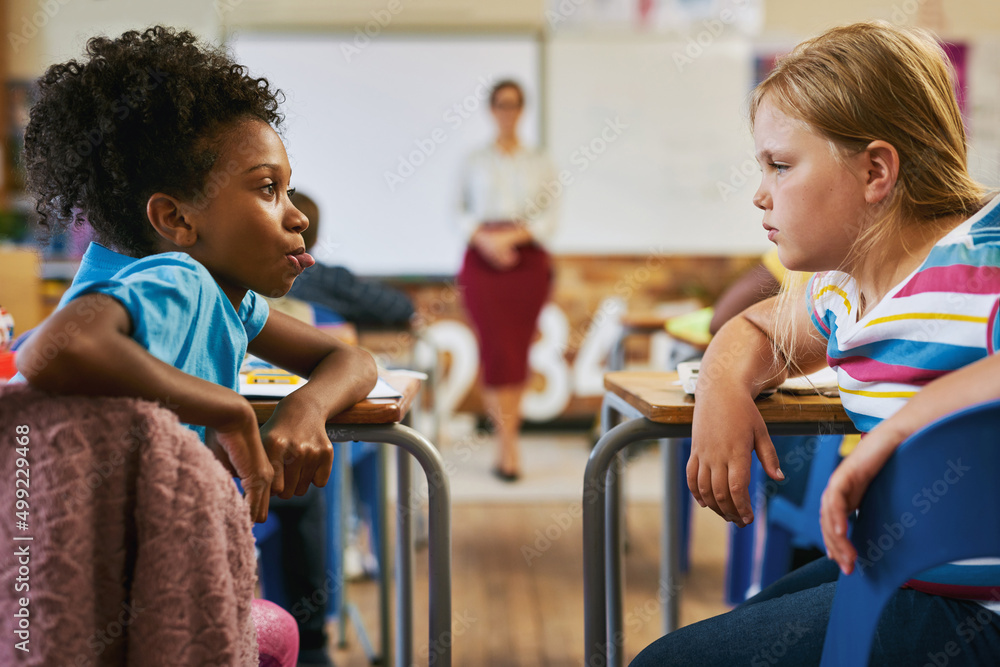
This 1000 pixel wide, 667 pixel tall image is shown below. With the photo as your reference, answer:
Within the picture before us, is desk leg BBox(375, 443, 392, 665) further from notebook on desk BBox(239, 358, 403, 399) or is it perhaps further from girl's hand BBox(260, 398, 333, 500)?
girl's hand BBox(260, 398, 333, 500)

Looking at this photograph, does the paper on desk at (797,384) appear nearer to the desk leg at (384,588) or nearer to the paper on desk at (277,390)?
the paper on desk at (277,390)

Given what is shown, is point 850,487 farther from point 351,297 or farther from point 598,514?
point 351,297

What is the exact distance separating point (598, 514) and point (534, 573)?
1.52m

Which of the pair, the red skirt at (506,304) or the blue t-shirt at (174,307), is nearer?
the blue t-shirt at (174,307)

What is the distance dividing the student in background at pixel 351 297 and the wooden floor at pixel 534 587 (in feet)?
2.48

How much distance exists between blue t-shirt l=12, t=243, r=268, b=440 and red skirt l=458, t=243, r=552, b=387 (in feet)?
9.06

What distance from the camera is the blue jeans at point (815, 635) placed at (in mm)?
724

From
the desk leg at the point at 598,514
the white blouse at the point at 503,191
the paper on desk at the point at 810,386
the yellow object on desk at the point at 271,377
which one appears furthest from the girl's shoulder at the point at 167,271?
the white blouse at the point at 503,191

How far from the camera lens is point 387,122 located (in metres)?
4.38

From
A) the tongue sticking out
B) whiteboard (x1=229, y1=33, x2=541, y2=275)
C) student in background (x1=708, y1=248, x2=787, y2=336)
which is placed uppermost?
whiteboard (x1=229, y1=33, x2=541, y2=275)

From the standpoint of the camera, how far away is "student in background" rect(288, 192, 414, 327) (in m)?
2.17

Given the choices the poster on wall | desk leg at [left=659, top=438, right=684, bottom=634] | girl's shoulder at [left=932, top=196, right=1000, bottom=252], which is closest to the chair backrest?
girl's shoulder at [left=932, top=196, right=1000, bottom=252]

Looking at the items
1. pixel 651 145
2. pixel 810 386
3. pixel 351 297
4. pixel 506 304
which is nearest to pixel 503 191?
pixel 506 304

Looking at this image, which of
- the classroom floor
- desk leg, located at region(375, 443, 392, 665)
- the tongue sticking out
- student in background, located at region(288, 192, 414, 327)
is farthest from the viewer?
student in background, located at region(288, 192, 414, 327)
